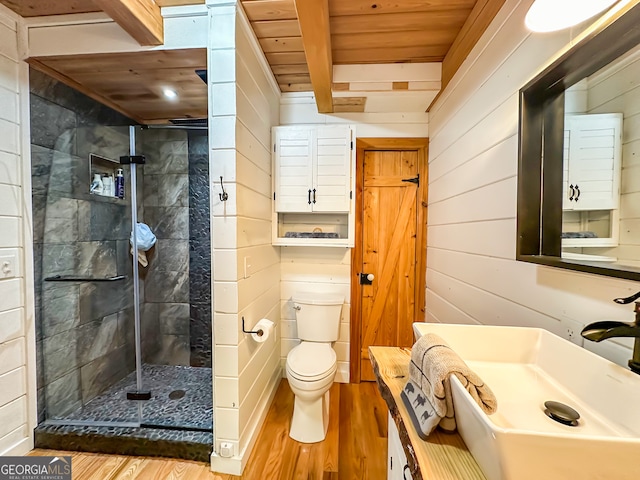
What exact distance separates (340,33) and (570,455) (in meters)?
1.95

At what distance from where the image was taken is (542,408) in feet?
2.21

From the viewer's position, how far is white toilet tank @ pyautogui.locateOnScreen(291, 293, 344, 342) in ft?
6.86

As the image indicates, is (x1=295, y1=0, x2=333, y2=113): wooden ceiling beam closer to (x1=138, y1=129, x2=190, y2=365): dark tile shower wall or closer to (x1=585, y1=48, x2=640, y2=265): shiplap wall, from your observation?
(x1=585, y1=48, x2=640, y2=265): shiplap wall

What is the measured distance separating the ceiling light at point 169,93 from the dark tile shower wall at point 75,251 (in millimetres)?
418

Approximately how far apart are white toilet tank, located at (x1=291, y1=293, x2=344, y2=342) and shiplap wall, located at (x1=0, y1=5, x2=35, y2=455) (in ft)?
5.41

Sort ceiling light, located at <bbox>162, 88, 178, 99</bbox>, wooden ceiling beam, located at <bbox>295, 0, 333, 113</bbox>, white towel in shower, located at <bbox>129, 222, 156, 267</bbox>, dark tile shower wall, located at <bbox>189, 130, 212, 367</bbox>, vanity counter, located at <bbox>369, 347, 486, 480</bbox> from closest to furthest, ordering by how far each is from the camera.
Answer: vanity counter, located at <bbox>369, 347, 486, 480</bbox>
wooden ceiling beam, located at <bbox>295, 0, 333, 113</bbox>
ceiling light, located at <bbox>162, 88, 178, 99</bbox>
white towel in shower, located at <bbox>129, 222, 156, 267</bbox>
dark tile shower wall, located at <bbox>189, 130, 212, 367</bbox>

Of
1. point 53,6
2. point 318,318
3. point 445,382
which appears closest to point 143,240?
point 53,6

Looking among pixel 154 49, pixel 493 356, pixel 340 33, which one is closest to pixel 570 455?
pixel 493 356

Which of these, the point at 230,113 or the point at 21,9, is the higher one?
the point at 21,9

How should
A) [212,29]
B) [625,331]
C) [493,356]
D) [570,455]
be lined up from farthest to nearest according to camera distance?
1. [212,29]
2. [493,356]
3. [625,331]
4. [570,455]

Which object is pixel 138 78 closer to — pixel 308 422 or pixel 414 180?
pixel 414 180

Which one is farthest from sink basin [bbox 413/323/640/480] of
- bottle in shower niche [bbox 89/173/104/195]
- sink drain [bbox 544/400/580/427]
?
bottle in shower niche [bbox 89/173/104/195]

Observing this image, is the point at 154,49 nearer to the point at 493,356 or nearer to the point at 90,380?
the point at 493,356

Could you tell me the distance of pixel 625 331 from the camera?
0.60 metres
